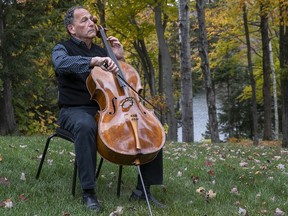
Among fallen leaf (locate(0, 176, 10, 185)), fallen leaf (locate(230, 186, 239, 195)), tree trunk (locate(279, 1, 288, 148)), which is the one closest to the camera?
fallen leaf (locate(0, 176, 10, 185))

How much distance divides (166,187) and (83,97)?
1.27 m

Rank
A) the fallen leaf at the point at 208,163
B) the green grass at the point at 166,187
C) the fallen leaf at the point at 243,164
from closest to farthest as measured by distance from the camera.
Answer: the green grass at the point at 166,187
the fallen leaf at the point at 208,163
the fallen leaf at the point at 243,164

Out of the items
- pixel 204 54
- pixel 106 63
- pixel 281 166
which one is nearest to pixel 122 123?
pixel 106 63

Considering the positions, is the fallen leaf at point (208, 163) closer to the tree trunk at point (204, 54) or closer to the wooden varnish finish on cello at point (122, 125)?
the wooden varnish finish on cello at point (122, 125)

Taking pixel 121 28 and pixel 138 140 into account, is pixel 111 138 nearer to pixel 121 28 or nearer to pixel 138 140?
pixel 138 140

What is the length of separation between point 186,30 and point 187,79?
52.6 inches

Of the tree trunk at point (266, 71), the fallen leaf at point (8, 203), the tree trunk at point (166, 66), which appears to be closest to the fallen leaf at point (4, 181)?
the fallen leaf at point (8, 203)

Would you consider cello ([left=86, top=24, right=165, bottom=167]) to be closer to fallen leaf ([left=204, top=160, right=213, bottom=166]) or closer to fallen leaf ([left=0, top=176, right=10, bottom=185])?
fallen leaf ([left=0, top=176, right=10, bottom=185])

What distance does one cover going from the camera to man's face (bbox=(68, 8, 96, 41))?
391 centimetres

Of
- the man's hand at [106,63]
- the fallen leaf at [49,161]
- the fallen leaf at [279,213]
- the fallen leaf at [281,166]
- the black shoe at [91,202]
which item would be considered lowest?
the fallen leaf at [281,166]

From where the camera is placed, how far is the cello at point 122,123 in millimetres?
3150

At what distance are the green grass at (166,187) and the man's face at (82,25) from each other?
1.39 metres

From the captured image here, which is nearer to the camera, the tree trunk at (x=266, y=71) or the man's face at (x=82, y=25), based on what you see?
the man's face at (x=82, y=25)

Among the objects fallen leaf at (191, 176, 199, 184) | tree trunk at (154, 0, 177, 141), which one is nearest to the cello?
fallen leaf at (191, 176, 199, 184)
